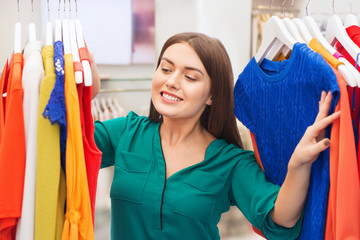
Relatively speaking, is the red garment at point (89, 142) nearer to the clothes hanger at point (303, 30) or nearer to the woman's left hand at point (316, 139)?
the woman's left hand at point (316, 139)

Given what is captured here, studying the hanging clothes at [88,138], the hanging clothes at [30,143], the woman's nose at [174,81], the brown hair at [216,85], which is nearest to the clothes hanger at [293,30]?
the brown hair at [216,85]

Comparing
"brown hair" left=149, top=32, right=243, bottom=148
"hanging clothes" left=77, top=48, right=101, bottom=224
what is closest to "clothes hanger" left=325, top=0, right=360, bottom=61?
"brown hair" left=149, top=32, right=243, bottom=148

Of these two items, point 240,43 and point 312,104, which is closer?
point 312,104

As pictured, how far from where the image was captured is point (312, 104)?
1003 millimetres

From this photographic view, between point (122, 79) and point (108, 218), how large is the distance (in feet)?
3.94

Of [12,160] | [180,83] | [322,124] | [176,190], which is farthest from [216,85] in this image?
[12,160]

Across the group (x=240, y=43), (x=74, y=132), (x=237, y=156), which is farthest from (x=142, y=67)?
(x=74, y=132)

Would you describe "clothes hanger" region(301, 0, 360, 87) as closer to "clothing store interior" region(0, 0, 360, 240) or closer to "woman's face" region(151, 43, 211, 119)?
"clothing store interior" region(0, 0, 360, 240)

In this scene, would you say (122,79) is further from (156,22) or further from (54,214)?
(54,214)

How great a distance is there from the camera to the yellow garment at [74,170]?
931 mm

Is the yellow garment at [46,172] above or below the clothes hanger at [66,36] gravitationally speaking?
below

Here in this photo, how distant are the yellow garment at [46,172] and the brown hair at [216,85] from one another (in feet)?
1.77

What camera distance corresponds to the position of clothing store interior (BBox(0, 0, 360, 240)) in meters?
0.88

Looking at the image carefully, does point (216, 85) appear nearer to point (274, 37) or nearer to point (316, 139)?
point (274, 37)
